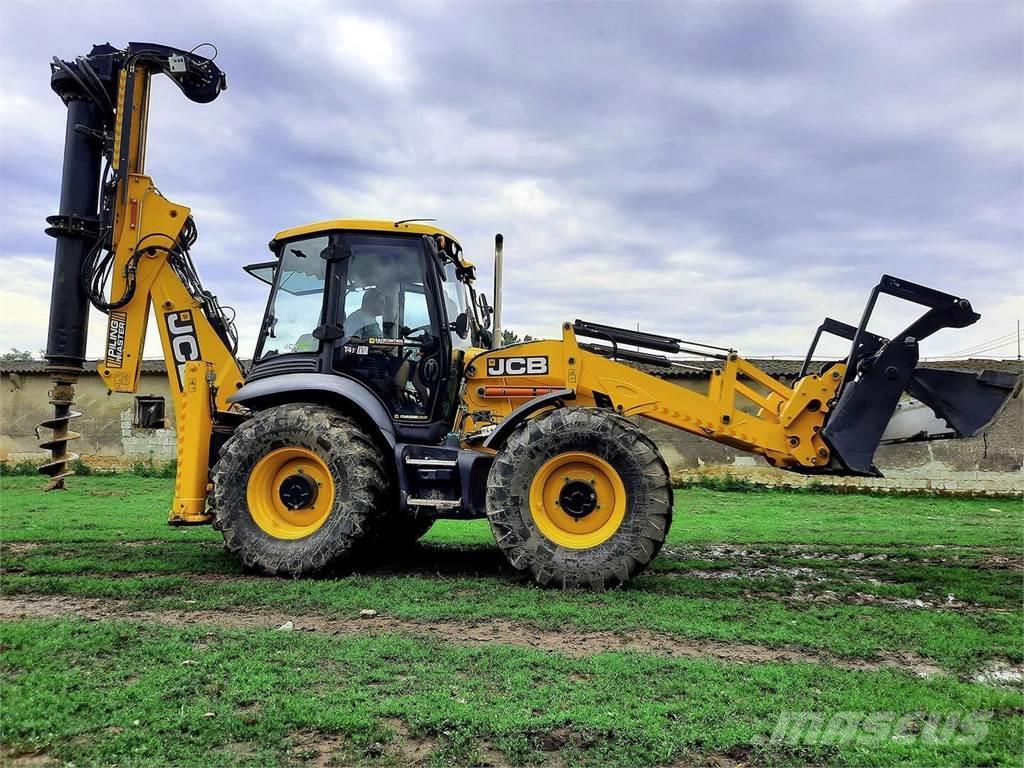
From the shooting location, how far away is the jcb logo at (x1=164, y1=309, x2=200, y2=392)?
23.3ft

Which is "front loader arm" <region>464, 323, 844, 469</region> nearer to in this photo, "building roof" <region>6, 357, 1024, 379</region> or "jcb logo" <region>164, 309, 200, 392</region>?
"jcb logo" <region>164, 309, 200, 392</region>

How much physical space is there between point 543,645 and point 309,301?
13.2 feet

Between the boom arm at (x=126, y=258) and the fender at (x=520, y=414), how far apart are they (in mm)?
2791

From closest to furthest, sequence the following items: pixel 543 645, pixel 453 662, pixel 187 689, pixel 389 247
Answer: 1. pixel 187 689
2. pixel 453 662
3. pixel 543 645
4. pixel 389 247

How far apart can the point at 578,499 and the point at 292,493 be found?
100 inches

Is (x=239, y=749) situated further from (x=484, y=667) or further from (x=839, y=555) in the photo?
(x=839, y=555)

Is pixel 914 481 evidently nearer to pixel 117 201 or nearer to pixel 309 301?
pixel 309 301

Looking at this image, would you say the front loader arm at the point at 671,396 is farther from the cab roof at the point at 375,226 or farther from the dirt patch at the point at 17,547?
the dirt patch at the point at 17,547

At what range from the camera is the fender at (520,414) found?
19.9 feet

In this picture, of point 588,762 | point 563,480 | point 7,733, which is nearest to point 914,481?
point 563,480

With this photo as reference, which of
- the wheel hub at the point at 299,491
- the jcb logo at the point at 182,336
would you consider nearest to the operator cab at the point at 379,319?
the jcb logo at the point at 182,336

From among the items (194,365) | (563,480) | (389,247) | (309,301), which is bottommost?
(563,480)

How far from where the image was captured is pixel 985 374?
232 inches

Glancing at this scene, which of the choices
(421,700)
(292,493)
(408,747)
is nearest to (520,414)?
(292,493)
